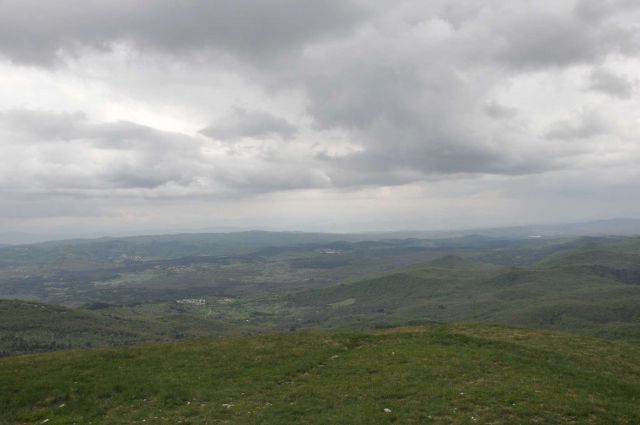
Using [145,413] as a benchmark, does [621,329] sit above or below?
below

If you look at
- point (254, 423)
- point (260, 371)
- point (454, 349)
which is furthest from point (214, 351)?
point (454, 349)

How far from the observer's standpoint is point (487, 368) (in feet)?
111

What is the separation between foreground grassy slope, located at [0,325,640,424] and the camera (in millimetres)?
25562

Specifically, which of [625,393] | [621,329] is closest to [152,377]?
[625,393]

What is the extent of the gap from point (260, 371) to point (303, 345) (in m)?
9.08

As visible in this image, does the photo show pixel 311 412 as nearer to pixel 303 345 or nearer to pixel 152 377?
pixel 152 377

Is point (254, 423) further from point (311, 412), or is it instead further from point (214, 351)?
point (214, 351)

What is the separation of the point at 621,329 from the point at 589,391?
167m

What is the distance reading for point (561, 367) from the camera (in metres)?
34.5

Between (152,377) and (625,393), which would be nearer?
(625,393)

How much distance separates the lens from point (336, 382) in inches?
1255

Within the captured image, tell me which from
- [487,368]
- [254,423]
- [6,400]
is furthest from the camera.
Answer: [487,368]

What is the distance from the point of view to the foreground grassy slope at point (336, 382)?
25.6 m

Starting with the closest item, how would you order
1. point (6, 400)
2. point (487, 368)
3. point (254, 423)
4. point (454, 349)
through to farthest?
1. point (254, 423)
2. point (6, 400)
3. point (487, 368)
4. point (454, 349)
